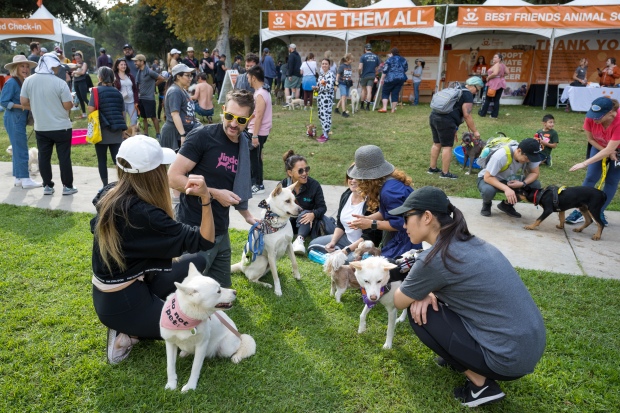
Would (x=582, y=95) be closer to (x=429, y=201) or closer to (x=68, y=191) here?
(x=429, y=201)

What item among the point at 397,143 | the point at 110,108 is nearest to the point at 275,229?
the point at 110,108

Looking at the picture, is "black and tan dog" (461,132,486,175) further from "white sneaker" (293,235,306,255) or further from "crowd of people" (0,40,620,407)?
"white sneaker" (293,235,306,255)

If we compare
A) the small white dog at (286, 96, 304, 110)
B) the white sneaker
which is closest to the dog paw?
the white sneaker

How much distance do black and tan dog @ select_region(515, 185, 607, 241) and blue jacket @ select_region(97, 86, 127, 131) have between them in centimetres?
628

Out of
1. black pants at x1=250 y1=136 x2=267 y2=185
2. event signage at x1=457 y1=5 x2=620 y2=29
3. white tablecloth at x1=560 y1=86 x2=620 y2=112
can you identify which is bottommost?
black pants at x1=250 y1=136 x2=267 y2=185

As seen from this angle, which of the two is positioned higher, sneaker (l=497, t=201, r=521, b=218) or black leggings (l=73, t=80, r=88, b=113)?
black leggings (l=73, t=80, r=88, b=113)

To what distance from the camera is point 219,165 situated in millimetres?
3666

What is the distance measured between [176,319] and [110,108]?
4957mm

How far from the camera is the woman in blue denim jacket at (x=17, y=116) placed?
6934 millimetres

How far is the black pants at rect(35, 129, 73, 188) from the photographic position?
672 cm

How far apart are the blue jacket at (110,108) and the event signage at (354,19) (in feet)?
43.4

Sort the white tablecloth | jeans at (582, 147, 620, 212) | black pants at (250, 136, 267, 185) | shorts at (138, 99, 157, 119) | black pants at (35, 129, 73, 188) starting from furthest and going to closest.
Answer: the white tablecloth < shorts at (138, 99, 157, 119) < black pants at (250, 136, 267, 185) < black pants at (35, 129, 73, 188) < jeans at (582, 147, 620, 212)

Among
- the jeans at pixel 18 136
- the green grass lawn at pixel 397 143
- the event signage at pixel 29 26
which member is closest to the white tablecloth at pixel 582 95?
the green grass lawn at pixel 397 143

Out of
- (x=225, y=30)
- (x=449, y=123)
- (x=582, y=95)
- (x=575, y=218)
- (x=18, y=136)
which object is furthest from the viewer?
(x=225, y=30)
